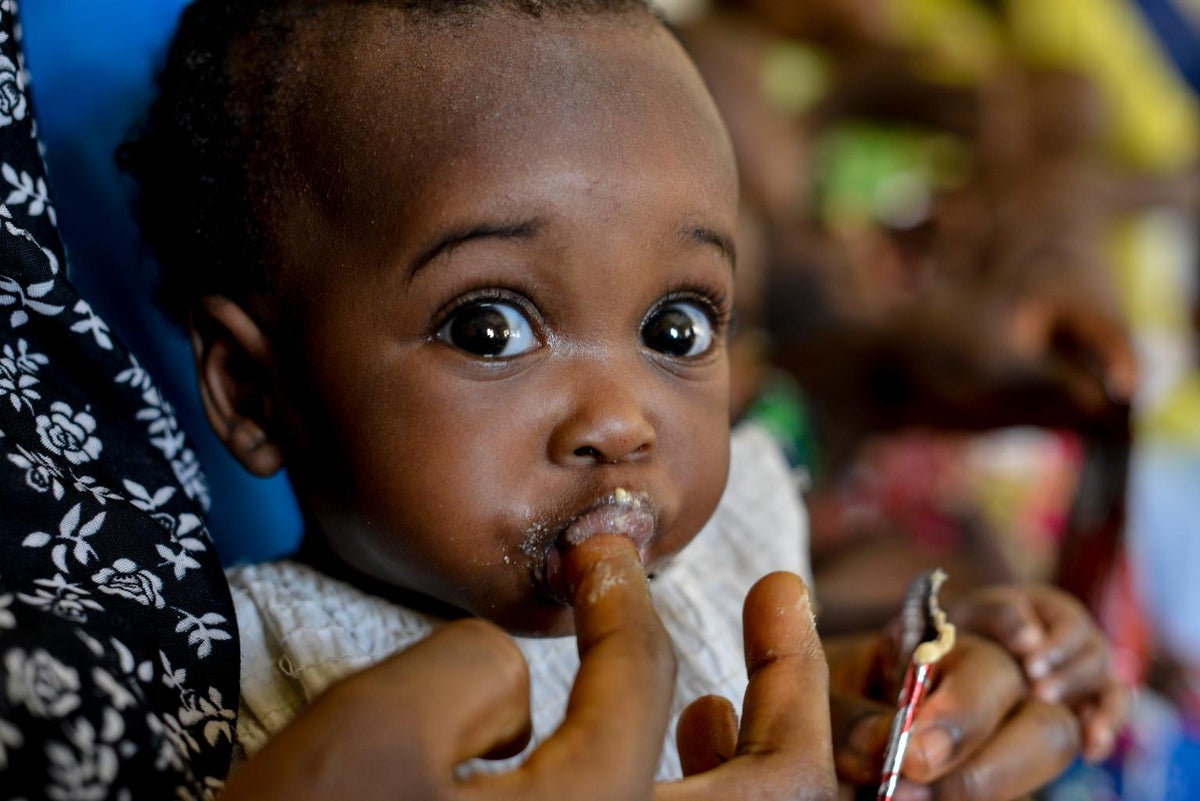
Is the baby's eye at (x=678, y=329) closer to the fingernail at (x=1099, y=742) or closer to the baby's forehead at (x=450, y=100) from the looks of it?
the baby's forehead at (x=450, y=100)

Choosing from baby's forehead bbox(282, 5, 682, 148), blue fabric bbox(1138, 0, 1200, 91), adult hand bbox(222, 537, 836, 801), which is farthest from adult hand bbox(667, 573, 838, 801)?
blue fabric bbox(1138, 0, 1200, 91)

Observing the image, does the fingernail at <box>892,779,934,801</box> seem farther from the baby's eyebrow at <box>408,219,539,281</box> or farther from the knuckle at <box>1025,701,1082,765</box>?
the baby's eyebrow at <box>408,219,539,281</box>

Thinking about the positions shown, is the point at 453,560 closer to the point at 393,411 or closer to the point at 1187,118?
the point at 393,411

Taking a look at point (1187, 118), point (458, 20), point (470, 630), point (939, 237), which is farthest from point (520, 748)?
point (1187, 118)

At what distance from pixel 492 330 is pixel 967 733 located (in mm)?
374

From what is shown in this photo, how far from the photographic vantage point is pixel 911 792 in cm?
68

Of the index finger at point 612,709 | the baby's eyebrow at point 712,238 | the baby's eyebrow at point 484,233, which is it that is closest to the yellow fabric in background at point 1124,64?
the baby's eyebrow at point 712,238

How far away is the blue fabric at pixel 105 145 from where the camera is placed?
0.78m

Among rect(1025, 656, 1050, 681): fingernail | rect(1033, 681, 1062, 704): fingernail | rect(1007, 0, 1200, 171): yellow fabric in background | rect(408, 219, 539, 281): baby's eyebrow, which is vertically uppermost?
rect(408, 219, 539, 281): baby's eyebrow

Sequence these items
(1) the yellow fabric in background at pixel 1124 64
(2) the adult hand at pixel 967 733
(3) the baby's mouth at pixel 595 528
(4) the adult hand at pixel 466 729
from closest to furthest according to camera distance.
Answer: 1. (4) the adult hand at pixel 466 729
2. (3) the baby's mouth at pixel 595 528
3. (2) the adult hand at pixel 967 733
4. (1) the yellow fabric in background at pixel 1124 64

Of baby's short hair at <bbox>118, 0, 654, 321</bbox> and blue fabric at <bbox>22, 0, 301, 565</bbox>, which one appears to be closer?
baby's short hair at <bbox>118, 0, 654, 321</bbox>

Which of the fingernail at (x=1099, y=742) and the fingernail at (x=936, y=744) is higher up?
the fingernail at (x=936, y=744)

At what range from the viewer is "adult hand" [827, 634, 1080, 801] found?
2.18 ft

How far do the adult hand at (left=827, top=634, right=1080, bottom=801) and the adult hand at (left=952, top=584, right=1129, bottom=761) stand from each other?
0.05 ft
